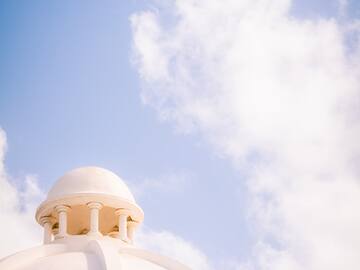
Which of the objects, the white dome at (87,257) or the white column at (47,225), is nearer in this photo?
the white dome at (87,257)

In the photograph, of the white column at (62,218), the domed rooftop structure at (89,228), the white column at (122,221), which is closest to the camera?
the domed rooftop structure at (89,228)

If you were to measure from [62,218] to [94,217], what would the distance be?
1.24 m

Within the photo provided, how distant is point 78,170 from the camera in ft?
104

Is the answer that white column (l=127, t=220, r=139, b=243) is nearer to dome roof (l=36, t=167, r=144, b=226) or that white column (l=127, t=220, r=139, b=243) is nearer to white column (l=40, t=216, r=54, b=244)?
dome roof (l=36, t=167, r=144, b=226)

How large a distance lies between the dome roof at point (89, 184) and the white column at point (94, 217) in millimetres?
512

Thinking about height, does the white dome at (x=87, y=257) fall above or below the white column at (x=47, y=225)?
below

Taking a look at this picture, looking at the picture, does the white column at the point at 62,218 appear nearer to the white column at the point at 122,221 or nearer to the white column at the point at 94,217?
the white column at the point at 94,217

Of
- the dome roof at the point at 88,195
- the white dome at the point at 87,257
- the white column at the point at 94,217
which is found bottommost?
the white dome at the point at 87,257

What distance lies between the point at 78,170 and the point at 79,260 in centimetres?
555

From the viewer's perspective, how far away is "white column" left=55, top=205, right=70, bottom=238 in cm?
2981

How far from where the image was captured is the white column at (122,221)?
30406 mm

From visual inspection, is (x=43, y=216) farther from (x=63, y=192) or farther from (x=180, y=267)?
(x=180, y=267)

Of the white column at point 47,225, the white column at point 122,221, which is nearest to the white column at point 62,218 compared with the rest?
the white column at point 47,225

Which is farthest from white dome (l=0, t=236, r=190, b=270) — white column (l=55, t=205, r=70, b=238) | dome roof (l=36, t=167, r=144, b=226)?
dome roof (l=36, t=167, r=144, b=226)
